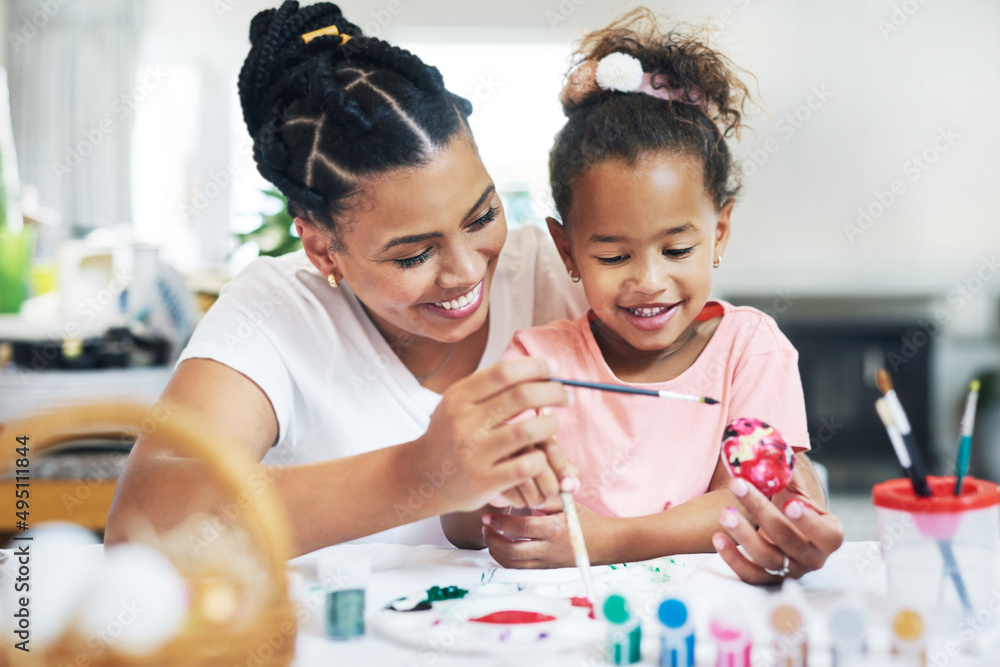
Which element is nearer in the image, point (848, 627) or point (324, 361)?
point (848, 627)

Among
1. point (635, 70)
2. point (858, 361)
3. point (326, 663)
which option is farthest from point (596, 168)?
point (858, 361)

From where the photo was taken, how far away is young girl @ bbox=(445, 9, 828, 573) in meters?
1.14

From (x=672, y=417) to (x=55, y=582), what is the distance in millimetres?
813

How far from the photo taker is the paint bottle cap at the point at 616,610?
678 mm

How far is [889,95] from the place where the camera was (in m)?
4.21

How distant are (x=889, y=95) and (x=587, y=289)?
368 centimetres

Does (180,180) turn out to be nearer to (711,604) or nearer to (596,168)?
(596,168)

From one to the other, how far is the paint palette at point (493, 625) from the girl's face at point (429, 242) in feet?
1.46

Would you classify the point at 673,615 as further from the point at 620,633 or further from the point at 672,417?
the point at 672,417

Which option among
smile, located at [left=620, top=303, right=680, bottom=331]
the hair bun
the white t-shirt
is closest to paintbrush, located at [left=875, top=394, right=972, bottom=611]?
smile, located at [left=620, top=303, right=680, bottom=331]
